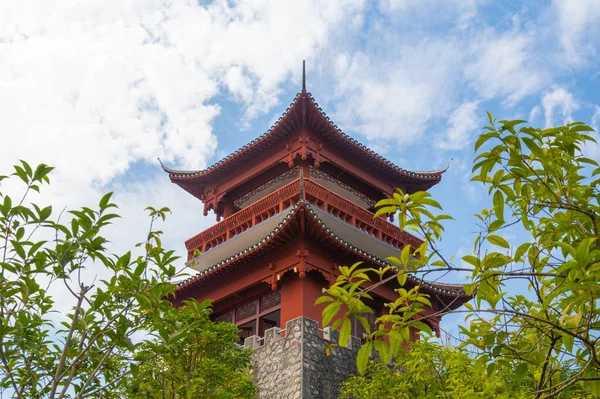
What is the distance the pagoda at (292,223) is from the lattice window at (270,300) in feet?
0.09

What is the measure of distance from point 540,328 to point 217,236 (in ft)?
50.4

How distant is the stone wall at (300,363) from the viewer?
1397cm

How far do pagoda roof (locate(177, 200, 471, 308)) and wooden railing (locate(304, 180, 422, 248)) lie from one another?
301 millimetres

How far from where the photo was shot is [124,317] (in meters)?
5.61

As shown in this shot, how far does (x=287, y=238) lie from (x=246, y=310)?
273 centimetres

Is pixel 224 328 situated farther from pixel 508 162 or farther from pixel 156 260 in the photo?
pixel 508 162

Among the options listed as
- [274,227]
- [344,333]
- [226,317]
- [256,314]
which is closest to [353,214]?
[274,227]

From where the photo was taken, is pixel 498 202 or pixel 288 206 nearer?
pixel 498 202

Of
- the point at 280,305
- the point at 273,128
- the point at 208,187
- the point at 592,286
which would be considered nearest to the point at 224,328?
the point at 280,305

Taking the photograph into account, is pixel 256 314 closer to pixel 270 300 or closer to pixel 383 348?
pixel 270 300

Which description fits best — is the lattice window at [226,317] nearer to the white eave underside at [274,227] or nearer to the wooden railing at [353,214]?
the white eave underside at [274,227]

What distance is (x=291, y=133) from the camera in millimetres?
20000

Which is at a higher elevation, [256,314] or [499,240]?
[256,314]

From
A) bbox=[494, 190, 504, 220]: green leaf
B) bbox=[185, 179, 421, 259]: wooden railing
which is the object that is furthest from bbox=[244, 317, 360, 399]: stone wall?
bbox=[494, 190, 504, 220]: green leaf
